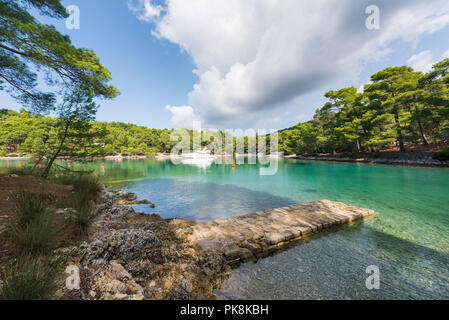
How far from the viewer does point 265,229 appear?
4219 millimetres

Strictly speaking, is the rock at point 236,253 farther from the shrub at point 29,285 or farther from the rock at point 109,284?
the shrub at point 29,285

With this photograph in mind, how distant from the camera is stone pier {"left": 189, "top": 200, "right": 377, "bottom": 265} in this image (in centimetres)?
341

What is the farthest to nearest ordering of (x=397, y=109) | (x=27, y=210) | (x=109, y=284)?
(x=397, y=109) → (x=27, y=210) → (x=109, y=284)

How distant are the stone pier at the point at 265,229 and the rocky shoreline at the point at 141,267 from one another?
347 mm

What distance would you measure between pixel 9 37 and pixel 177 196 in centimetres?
824

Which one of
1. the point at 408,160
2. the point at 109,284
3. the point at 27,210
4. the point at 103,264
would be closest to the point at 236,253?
the point at 109,284

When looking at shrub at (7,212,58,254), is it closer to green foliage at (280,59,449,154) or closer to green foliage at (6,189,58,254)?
green foliage at (6,189,58,254)

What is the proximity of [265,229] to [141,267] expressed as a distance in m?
2.95

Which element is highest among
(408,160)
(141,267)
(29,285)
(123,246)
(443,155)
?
(443,155)

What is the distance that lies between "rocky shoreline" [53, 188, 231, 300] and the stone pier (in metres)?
0.35

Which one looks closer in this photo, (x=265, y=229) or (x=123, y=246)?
(x=123, y=246)

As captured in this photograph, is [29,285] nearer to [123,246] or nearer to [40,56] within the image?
[123,246]

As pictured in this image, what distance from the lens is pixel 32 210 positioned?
2686 mm
